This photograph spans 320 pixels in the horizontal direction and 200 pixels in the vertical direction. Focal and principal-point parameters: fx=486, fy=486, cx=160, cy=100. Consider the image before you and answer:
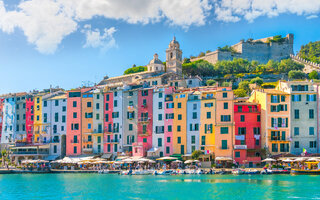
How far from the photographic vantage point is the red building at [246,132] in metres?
70.4

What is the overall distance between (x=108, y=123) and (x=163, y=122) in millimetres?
10325

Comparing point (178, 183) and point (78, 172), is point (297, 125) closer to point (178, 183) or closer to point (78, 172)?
point (178, 183)

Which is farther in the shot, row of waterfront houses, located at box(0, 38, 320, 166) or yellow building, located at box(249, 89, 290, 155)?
row of waterfront houses, located at box(0, 38, 320, 166)

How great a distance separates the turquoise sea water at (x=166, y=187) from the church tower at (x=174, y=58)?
52.4m

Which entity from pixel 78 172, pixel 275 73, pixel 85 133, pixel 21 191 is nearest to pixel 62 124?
pixel 85 133

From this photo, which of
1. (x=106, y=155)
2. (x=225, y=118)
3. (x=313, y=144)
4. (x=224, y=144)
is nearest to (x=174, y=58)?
(x=106, y=155)

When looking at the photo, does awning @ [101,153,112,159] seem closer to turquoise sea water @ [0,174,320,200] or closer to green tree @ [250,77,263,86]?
turquoise sea water @ [0,174,320,200]

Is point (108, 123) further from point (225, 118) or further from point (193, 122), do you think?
point (225, 118)

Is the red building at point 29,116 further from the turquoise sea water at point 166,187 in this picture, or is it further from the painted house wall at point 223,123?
the painted house wall at point 223,123

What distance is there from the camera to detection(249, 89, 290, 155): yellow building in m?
70.1

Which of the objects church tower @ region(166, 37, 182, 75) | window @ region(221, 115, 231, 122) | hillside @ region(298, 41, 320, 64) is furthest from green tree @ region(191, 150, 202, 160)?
hillside @ region(298, 41, 320, 64)

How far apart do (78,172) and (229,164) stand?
77.1ft

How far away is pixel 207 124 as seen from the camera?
73.5 meters

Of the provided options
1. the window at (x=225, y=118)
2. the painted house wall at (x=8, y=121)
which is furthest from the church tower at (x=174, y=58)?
the window at (x=225, y=118)
